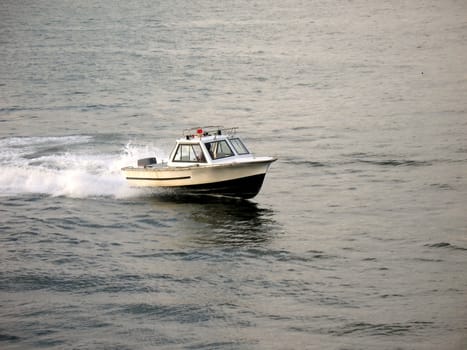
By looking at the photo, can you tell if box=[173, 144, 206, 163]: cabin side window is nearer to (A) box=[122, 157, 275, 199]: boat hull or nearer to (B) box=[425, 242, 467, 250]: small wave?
(A) box=[122, 157, 275, 199]: boat hull

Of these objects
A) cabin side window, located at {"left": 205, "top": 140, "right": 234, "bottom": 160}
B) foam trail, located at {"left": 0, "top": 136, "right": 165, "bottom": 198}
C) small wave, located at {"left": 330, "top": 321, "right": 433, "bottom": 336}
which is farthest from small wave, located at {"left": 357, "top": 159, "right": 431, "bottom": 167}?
small wave, located at {"left": 330, "top": 321, "right": 433, "bottom": 336}

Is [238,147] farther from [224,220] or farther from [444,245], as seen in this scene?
[444,245]

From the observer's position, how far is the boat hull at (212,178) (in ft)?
107

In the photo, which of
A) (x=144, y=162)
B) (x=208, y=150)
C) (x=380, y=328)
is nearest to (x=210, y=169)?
(x=208, y=150)

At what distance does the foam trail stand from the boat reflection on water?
3.12m

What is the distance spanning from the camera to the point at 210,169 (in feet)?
108

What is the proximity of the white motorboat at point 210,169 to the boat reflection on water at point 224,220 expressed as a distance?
1.43 ft

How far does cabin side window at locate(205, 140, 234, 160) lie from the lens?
33287 millimetres

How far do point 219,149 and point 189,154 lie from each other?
1.16m

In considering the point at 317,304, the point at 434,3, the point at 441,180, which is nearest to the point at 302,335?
the point at 317,304

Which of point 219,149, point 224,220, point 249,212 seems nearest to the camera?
point 224,220

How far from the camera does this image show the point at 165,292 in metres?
25.7

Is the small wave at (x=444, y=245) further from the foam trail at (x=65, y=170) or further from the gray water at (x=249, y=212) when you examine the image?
the foam trail at (x=65, y=170)

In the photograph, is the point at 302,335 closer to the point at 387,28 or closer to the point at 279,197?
the point at 279,197
